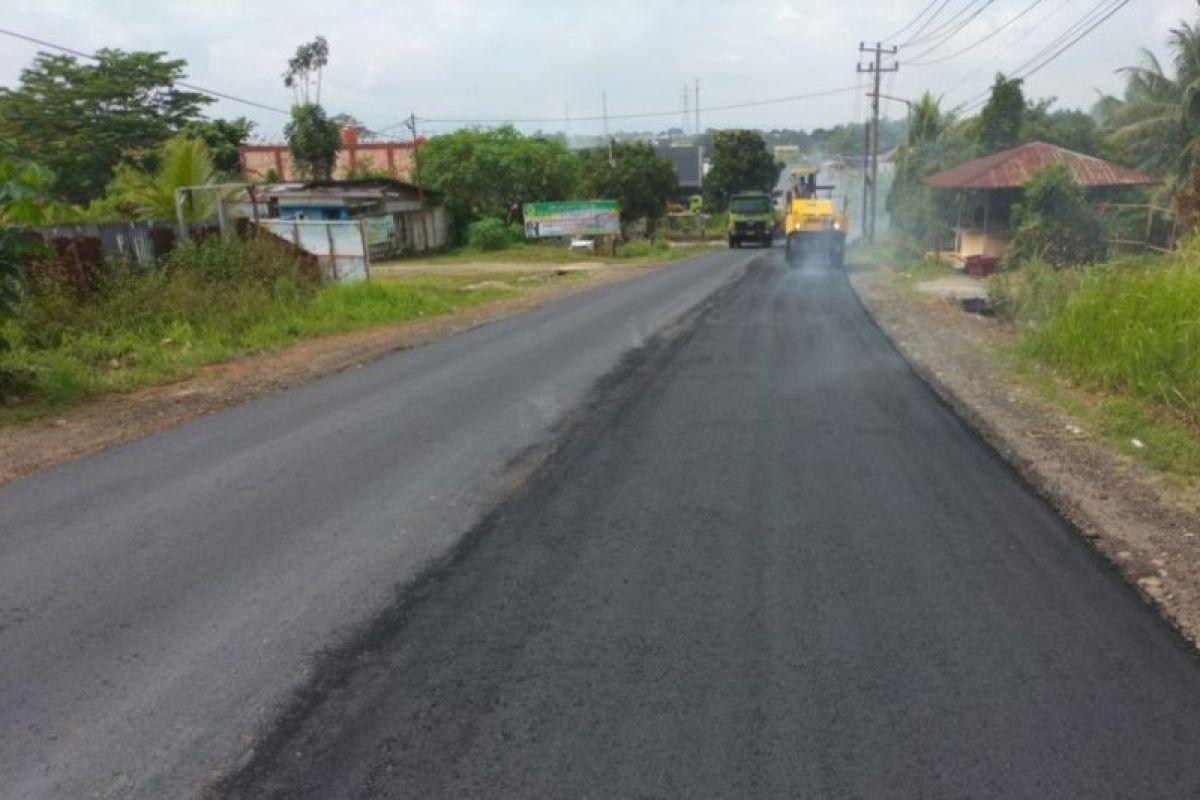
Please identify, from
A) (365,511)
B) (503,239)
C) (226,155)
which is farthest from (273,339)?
(226,155)

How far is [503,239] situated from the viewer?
4522 centimetres

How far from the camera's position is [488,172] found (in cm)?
4738

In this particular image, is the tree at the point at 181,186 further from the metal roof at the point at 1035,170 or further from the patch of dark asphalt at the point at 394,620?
the metal roof at the point at 1035,170

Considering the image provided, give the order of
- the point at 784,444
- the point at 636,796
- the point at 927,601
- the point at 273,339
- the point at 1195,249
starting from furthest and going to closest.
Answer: the point at 273,339 → the point at 1195,249 → the point at 784,444 → the point at 927,601 → the point at 636,796

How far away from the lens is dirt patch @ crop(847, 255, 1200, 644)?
501 cm

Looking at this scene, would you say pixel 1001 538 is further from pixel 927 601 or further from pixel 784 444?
pixel 784 444

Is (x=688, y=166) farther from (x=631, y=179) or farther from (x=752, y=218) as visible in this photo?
(x=752, y=218)

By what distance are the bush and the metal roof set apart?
73.8ft

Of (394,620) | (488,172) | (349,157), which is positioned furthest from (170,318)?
(349,157)

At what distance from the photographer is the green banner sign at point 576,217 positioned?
45188 millimetres

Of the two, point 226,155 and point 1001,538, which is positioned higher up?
point 226,155

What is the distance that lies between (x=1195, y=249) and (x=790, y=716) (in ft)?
29.8

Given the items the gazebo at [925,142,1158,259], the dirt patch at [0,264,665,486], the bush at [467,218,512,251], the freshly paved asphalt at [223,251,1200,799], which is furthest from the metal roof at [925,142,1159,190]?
the bush at [467,218,512,251]

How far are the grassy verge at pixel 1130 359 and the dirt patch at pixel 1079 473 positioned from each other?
0.25 meters
